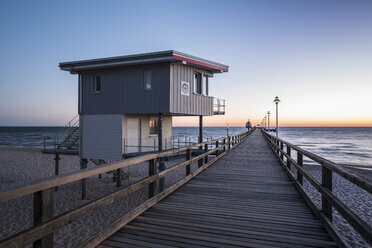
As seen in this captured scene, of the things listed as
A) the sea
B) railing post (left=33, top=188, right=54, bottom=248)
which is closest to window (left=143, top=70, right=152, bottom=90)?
the sea

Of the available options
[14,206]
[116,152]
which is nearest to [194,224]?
[116,152]

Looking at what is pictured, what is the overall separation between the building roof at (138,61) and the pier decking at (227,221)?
8.59m

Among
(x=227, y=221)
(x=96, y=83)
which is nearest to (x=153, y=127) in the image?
(x=96, y=83)

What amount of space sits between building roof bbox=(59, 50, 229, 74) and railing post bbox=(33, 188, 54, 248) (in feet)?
37.6

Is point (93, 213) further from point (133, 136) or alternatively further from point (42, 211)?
point (42, 211)

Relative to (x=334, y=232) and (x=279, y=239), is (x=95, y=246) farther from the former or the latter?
(x=334, y=232)

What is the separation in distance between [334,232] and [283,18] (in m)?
19.9

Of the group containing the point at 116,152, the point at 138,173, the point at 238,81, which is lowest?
the point at 138,173

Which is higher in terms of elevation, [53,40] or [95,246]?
[53,40]

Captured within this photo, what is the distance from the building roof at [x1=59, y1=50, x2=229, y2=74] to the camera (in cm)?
1298

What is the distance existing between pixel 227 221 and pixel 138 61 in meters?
11.3

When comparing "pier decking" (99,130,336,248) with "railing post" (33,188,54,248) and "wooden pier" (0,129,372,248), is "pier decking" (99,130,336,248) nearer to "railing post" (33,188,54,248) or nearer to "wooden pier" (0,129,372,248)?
"wooden pier" (0,129,372,248)

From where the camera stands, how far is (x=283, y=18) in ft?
63.6

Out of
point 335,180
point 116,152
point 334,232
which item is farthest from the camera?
point 335,180
